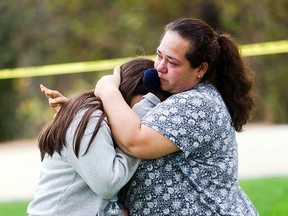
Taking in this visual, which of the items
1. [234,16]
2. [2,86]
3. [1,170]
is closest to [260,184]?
[1,170]

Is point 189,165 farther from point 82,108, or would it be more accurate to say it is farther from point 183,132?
point 82,108

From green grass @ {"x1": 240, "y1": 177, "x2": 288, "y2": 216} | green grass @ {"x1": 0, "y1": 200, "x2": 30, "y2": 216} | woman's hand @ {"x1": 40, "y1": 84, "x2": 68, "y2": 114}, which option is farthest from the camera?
green grass @ {"x1": 0, "y1": 200, "x2": 30, "y2": 216}

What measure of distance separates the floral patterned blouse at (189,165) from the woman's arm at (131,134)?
0.12 feet

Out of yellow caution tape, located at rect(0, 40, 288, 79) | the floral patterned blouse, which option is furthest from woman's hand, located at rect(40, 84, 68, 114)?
yellow caution tape, located at rect(0, 40, 288, 79)

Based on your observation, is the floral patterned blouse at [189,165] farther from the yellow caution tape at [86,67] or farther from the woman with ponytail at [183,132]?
the yellow caution tape at [86,67]

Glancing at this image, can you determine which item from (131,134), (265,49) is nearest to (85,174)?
(131,134)

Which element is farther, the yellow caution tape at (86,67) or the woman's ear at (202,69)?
the yellow caution tape at (86,67)

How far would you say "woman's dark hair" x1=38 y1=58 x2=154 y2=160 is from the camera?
3.97 metres

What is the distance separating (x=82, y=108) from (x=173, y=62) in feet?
1.45

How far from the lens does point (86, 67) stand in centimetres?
1800

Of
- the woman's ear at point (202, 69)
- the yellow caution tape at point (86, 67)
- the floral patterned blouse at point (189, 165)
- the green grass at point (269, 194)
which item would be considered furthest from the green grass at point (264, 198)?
the yellow caution tape at point (86, 67)

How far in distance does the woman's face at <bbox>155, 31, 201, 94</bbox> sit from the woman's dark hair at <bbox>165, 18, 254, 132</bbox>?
0.08ft

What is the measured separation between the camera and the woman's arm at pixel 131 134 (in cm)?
397

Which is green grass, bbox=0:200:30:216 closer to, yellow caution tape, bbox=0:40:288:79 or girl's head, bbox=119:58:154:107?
girl's head, bbox=119:58:154:107
